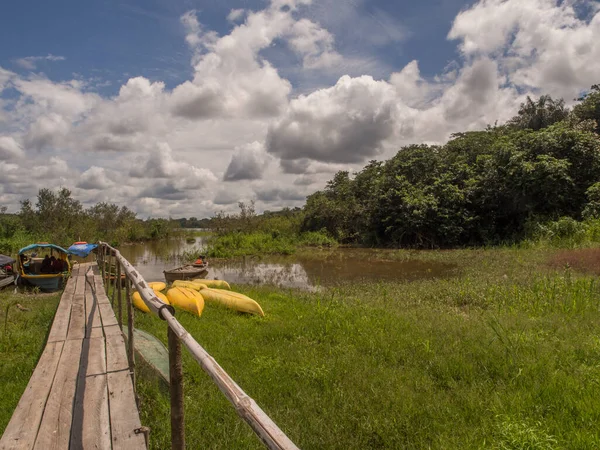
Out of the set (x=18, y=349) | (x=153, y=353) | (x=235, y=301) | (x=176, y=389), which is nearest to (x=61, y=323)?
(x=18, y=349)

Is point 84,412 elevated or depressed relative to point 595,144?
depressed

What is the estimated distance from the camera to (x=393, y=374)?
496 cm

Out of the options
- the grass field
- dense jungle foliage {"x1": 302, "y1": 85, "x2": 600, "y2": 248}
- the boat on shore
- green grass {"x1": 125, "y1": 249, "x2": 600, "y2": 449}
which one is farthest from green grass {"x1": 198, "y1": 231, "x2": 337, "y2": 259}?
green grass {"x1": 125, "y1": 249, "x2": 600, "y2": 449}

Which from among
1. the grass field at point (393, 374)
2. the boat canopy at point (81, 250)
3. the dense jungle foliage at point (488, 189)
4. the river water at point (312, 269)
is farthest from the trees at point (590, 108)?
the boat canopy at point (81, 250)

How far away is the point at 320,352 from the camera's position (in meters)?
5.96

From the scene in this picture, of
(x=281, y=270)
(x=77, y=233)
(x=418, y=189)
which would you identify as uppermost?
(x=418, y=189)

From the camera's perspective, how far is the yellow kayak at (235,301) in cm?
849

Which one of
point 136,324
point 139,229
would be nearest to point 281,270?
point 136,324

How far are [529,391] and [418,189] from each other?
24.8 metres

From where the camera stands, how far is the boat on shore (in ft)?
43.9

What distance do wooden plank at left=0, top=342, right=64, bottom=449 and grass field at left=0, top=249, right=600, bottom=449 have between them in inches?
23.6

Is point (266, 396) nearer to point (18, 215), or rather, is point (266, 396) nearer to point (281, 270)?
point (281, 270)

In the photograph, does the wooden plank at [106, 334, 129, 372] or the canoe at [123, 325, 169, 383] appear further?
the canoe at [123, 325, 169, 383]

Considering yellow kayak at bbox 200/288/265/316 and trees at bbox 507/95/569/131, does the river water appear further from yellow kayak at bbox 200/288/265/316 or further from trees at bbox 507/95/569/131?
trees at bbox 507/95/569/131
